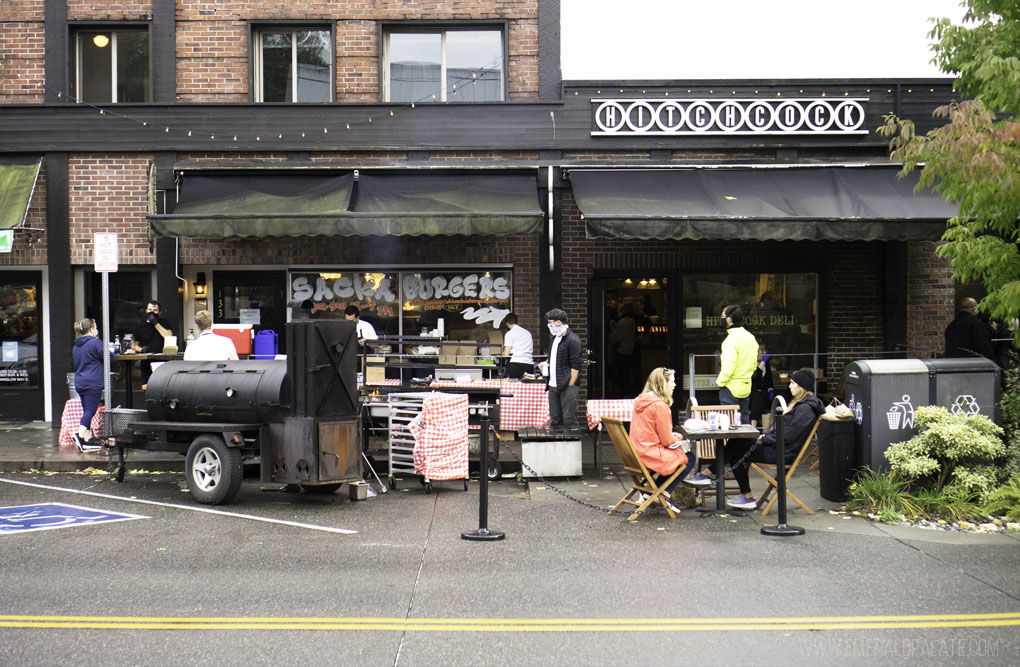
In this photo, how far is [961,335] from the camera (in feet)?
44.6

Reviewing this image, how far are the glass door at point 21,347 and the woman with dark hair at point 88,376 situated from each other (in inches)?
119

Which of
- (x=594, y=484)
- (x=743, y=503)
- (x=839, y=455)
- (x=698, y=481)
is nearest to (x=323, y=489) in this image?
(x=594, y=484)

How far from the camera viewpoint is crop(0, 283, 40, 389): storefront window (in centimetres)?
1570

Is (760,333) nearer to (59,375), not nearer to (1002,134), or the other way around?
(1002,134)

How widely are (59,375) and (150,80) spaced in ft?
15.6

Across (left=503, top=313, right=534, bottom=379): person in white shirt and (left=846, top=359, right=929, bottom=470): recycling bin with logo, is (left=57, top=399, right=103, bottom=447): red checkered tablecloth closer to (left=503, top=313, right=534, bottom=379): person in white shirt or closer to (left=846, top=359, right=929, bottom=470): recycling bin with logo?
(left=503, top=313, right=534, bottom=379): person in white shirt

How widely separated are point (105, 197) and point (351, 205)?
413cm

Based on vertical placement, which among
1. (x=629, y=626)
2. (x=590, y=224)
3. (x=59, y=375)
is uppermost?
(x=590, y=224)

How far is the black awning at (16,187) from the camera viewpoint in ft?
47.3

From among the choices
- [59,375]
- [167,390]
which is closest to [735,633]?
[167,390]

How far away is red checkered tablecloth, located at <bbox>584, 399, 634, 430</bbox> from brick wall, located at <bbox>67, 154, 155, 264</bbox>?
7.55 meters

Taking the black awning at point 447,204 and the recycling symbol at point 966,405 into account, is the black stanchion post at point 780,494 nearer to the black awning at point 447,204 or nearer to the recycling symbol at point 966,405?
the recycling symbol at point 966,405

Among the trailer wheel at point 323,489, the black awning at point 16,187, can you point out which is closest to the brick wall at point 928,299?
the trailer wheel at point 323,489

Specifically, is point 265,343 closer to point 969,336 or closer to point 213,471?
point 213,471
